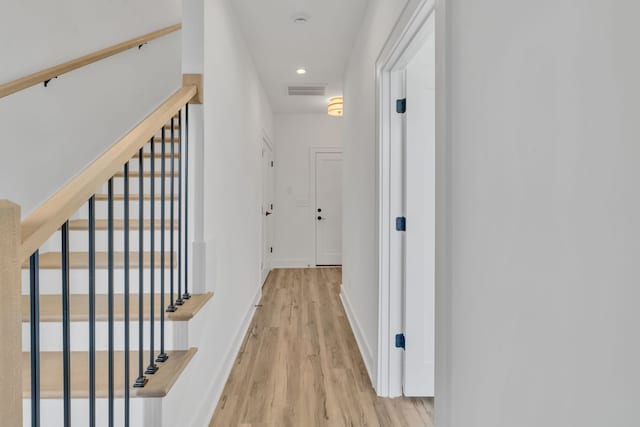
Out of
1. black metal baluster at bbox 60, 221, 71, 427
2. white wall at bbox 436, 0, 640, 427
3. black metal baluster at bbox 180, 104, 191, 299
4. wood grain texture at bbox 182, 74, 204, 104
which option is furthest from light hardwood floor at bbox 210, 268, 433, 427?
wood grain texture at bbox 182, 74, 204, 104

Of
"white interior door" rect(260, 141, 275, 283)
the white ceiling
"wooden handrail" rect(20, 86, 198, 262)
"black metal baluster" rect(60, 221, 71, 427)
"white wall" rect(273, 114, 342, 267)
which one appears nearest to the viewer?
"wooden handrail" rect(20, 86, 198, 262)

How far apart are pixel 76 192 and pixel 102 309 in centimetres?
116

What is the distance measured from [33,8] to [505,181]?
290 cm

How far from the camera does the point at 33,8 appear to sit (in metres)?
2.22

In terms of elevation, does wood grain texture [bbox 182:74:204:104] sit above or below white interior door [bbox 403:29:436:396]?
above

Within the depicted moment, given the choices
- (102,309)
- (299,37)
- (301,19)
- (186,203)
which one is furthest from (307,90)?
(102,309)

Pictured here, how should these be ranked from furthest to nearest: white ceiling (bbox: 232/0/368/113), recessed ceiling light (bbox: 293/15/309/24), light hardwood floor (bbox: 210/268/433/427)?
recessed ceiling light (bbox: 293/15/309/24)
white ceiling (bbox: 232/0/368/113)
light hardwood floor (bbox: 210/268/433/427)

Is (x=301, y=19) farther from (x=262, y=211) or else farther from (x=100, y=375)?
(x=100, y=375)

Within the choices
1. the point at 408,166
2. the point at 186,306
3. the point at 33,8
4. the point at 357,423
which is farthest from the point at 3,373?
the point at 33,8

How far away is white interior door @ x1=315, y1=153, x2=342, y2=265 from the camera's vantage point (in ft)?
20.0

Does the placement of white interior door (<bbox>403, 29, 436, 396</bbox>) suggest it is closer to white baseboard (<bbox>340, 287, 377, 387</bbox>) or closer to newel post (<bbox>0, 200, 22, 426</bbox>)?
white baseboard (<bbox>340, 287, 377, 387</bbox>)

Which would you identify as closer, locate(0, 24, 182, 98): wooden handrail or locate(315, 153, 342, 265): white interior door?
locate(0, 24, 182, 98): wooden handrail

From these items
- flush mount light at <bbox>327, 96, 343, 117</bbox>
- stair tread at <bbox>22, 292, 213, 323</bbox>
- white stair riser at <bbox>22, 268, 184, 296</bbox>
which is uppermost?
flush mount light at <bbox>327, 96, 343, 117</bbox>

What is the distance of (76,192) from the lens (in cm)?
81
